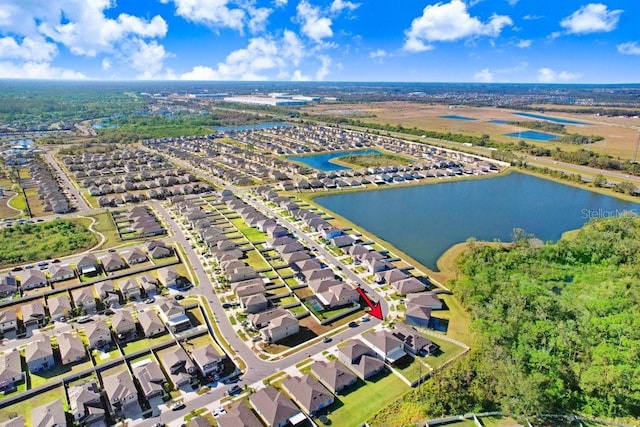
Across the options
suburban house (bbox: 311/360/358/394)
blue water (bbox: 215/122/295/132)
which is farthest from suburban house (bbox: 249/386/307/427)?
blue water (bbox: 215/122/295/132)

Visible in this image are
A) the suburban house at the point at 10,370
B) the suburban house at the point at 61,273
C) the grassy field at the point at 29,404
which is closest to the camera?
the grassy field at the point at 29,404

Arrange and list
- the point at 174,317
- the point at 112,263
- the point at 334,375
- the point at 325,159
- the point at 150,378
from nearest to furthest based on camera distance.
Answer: the point at 150,378 → the point at 334,375 → the point at 174,317 → the point at 112,263 → the point at 325,159

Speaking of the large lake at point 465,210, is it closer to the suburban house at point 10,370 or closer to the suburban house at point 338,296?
the suburban house at point 338,296

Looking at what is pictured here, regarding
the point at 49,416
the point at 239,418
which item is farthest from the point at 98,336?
the point at 239,418

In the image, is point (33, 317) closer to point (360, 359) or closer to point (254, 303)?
point (254, 303)

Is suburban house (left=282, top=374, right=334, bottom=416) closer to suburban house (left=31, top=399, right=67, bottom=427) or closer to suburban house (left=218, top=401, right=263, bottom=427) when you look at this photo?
suburban house (left=218, top=401, right=263, bottom=427)

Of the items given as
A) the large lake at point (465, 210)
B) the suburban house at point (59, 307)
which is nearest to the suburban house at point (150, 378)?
the suburban house at point (59, 307)
